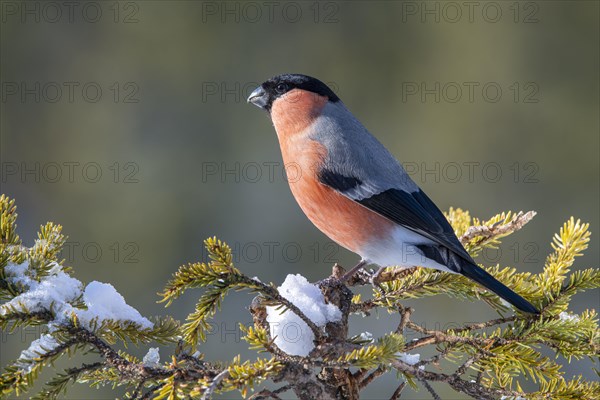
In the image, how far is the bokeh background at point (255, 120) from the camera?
4.39 m

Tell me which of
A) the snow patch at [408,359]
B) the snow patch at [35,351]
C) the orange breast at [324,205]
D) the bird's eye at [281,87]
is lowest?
the snow patch at [35,351]

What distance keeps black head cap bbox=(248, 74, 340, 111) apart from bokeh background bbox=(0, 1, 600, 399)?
6.53 ft

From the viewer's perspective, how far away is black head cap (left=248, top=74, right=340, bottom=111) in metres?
2.29

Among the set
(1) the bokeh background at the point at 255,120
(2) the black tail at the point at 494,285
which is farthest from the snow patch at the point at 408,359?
(1) the bokeh background at the point at 255,120

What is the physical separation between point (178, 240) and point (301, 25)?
1.77m

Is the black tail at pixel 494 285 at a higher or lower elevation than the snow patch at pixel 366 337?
higher

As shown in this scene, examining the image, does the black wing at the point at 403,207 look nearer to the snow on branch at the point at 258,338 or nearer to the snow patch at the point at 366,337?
the snow on branch at the point at 258,338

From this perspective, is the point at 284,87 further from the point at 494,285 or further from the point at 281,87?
the point at 494,285

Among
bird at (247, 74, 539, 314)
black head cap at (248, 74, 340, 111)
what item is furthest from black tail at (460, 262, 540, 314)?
black head cap at (248, 74, 340, 111)

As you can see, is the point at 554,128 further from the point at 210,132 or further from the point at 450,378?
the point at 450,378

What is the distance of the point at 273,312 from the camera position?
1.35m

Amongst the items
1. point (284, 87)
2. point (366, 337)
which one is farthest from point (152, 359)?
point (284, 87)

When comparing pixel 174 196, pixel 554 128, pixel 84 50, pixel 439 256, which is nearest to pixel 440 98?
pixel 554 128

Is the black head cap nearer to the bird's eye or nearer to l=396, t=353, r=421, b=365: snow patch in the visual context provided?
the bird's eye
